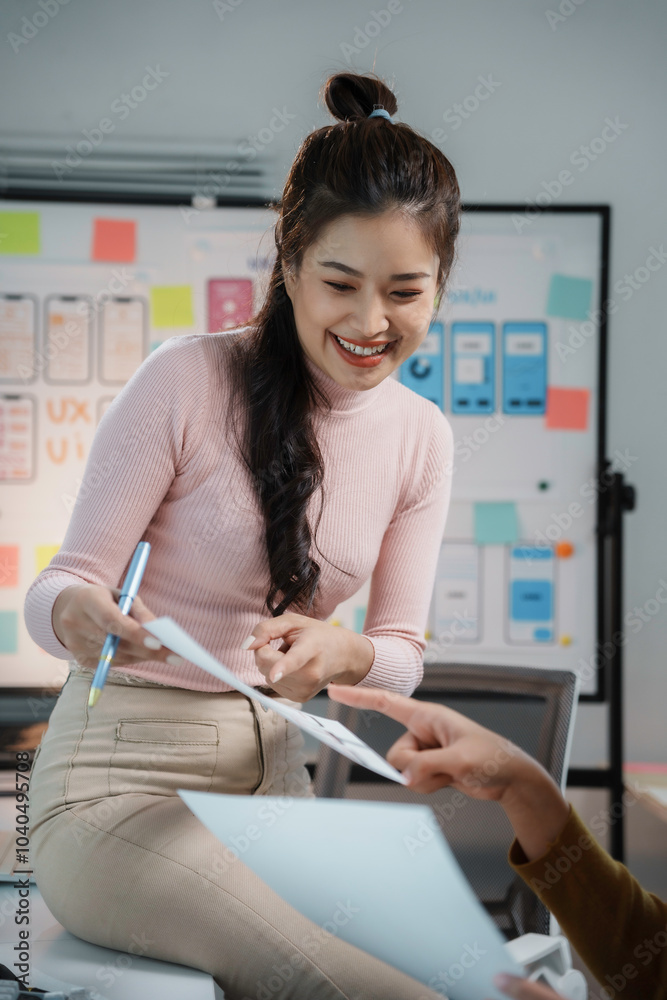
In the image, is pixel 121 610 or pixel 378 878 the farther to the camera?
pixel 121 610

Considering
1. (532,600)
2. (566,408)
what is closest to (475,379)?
(566,408)

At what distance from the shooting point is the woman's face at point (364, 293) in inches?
35.5

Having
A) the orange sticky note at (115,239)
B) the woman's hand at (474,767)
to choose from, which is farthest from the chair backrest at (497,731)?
the orange sticky note at (115,239)

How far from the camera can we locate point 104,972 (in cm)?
74

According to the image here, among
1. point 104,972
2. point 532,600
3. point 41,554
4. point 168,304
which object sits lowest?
point 104,972

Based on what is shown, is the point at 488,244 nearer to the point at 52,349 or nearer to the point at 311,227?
the point at 52,349

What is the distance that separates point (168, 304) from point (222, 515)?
1.34 metres

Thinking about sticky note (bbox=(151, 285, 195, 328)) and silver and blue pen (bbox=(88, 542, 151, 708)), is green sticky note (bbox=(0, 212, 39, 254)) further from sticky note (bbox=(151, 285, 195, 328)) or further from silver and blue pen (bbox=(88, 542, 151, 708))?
silver and blue pen (bbox=(88, 542, 151, 708))

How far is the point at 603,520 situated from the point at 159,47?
1689 mm

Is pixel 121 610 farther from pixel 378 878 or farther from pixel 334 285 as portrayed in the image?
pixel 334 285

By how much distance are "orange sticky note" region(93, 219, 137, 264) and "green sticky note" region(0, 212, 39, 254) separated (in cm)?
15

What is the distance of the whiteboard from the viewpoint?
2.13m

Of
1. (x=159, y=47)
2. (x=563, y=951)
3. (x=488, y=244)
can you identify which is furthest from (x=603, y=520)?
(x=159, y=47)

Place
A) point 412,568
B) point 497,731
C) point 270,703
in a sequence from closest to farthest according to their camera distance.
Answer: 1. point 270,703
2. point 412,568
3. point 497,731
